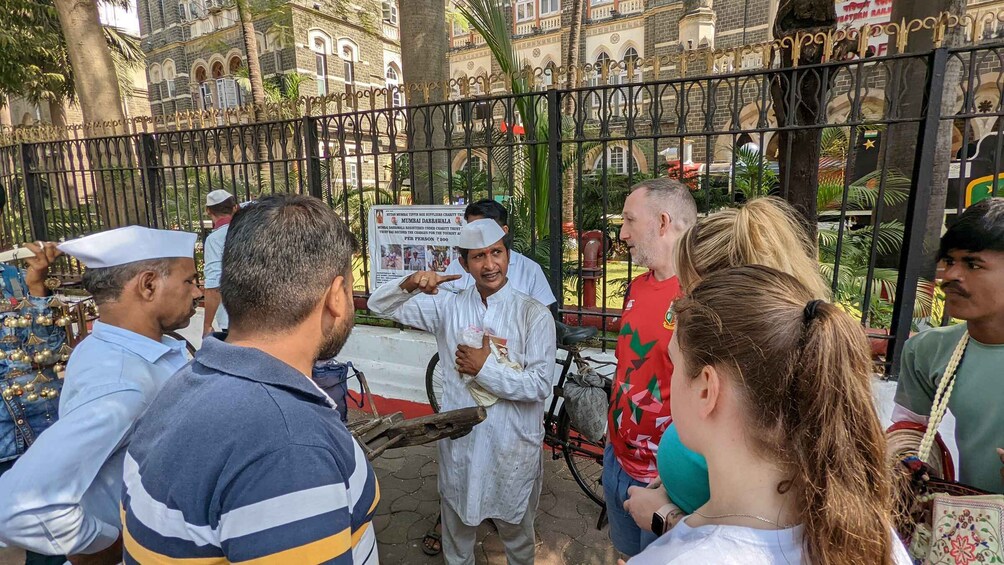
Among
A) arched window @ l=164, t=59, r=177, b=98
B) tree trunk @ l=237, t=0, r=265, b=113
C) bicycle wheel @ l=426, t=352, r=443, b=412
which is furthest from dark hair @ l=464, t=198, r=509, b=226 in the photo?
arched window @ l=164, t=59, r=177, b=98

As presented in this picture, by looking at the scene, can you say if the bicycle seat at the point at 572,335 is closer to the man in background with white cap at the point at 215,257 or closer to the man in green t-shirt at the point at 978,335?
the man in green t-shirt at the point at 978,335

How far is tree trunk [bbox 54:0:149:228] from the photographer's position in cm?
649

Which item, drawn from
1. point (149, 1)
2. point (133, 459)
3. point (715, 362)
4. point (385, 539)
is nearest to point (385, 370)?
point (385, 539)

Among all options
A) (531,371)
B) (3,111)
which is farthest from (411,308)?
(3,111)

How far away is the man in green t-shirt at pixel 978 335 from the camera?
4.66 feet

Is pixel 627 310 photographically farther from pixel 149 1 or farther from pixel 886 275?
pixel 149 1

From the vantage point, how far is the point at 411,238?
4.59m

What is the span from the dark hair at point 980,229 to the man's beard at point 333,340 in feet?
5.66

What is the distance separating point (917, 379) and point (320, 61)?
25845mm

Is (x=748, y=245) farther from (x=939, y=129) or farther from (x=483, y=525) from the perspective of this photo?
(x=939, y=129)

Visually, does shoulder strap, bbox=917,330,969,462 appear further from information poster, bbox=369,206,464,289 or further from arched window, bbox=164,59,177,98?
arched window, bbox=164,59,177,98

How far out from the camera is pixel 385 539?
298 cm

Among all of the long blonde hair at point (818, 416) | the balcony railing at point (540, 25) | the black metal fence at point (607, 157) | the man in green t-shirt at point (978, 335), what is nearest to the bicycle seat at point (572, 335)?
the black metal fence at point (607, 157)

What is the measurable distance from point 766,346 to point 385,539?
2.76 m
